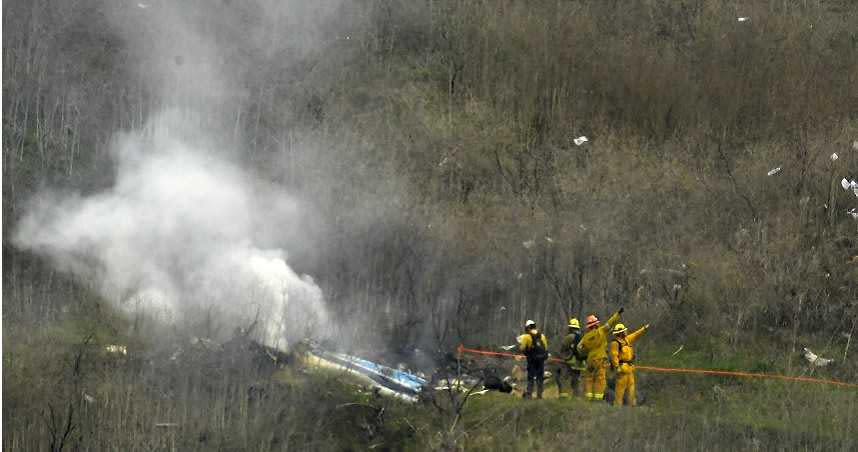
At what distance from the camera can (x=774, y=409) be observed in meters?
20.3

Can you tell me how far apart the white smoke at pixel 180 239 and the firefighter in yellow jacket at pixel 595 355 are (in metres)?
4.32

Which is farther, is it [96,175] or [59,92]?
[59,92]

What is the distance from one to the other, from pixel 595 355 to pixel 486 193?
273 inches

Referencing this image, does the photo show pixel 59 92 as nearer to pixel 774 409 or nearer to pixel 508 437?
pixel 508 437

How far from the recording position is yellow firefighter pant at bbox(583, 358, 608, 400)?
19922mm

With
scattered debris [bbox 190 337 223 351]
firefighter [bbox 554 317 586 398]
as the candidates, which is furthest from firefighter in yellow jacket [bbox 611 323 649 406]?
scattered debris [bbox 190 337 223 351]

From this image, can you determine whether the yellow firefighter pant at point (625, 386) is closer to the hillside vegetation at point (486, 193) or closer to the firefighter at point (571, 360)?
the hillside vegetation at point (486, 193)

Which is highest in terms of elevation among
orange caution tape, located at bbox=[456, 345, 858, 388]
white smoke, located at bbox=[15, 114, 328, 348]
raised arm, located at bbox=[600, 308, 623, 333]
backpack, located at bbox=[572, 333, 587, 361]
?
white smoke, located at bbox=[15, 114, 328, 348]

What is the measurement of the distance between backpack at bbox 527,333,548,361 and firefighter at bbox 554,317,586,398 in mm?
336

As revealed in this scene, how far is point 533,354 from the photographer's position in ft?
65.6

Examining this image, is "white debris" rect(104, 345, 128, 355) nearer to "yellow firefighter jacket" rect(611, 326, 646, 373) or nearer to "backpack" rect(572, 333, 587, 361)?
"backpack" rect(572, 333, 587, 361)

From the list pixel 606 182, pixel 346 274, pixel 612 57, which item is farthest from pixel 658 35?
pixel 346 274

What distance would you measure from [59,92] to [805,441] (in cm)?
1587

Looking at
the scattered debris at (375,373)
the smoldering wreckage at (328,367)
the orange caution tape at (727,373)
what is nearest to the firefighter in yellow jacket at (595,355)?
the smoldering wreckage at (328,367)
